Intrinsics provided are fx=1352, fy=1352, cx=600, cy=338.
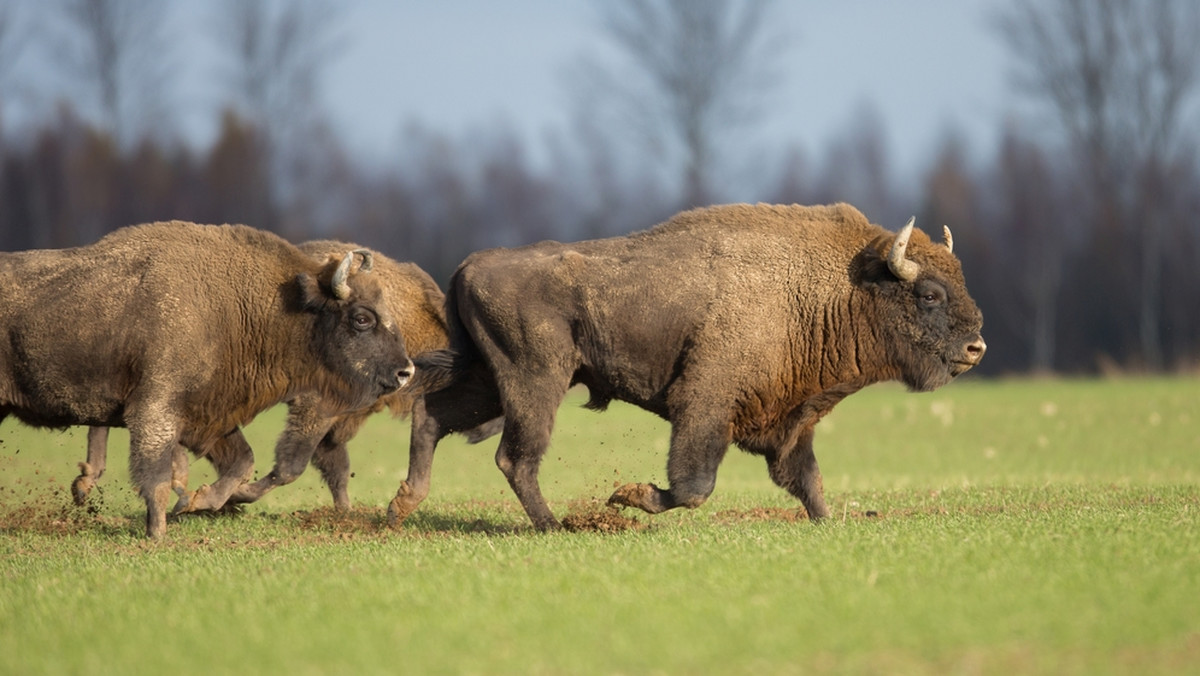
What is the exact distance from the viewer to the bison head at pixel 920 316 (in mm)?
9906

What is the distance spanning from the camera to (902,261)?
976 centimetres

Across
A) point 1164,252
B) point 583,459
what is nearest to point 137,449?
point 583,459

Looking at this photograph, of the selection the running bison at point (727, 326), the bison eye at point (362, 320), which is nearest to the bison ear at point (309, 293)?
the bison eye at point (362, 320)

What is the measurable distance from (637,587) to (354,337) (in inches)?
190

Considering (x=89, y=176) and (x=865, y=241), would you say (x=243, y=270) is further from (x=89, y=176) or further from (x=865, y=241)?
(x=89, y=176)

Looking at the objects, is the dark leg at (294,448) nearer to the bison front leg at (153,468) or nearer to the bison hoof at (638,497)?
the bison front leg at (153,468)

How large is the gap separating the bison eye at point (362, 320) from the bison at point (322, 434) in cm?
26

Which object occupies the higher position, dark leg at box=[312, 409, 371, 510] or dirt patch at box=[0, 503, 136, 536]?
dark leg at box=[312, 409, 371, 510]

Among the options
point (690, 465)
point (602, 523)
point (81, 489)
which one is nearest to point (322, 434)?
point (81, 489)

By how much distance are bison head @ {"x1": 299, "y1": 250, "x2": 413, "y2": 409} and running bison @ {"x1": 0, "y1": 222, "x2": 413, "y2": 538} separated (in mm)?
10

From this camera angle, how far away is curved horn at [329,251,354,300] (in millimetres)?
10508

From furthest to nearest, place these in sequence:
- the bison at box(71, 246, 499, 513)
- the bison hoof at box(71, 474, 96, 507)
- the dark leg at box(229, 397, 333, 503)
→ the bison hoof at box(71, 474, 96, 507) → the dark leg at box(229, 397, 333, 503) → the bison at box(71, 246, 499, 513)

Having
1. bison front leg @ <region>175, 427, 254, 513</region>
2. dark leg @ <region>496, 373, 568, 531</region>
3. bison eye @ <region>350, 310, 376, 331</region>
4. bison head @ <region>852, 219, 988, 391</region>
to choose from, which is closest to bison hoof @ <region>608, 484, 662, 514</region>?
dark leg @ <region>496, 373, 568, 531</region>

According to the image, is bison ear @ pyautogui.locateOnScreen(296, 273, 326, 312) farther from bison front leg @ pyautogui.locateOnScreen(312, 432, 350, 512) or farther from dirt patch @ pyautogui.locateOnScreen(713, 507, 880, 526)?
dirt patch @ pyautogui.locateOnScreen(713, 507, 880, 526)
